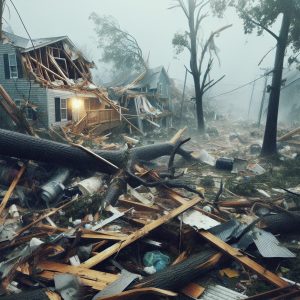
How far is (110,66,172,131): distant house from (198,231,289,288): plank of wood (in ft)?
51.4

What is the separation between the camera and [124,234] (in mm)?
5535

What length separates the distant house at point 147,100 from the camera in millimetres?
22938

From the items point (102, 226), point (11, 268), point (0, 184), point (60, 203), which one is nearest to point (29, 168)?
point (0, 184)

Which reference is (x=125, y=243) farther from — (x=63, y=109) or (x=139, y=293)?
(x=63, y=109)

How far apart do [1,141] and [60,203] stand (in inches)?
94.5

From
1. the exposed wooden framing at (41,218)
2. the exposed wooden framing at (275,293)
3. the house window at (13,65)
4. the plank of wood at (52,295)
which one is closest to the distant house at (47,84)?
the house window at (13,65)

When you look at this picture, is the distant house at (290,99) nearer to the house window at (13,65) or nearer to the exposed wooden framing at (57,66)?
the exposed wooden framing at (57,66)

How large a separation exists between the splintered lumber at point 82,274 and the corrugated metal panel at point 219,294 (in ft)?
4.98

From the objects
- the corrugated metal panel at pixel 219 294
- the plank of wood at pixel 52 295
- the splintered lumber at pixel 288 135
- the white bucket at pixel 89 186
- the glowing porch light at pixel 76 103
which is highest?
the glowing porch light at pixel 76 103

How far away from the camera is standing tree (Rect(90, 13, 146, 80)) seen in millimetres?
37969

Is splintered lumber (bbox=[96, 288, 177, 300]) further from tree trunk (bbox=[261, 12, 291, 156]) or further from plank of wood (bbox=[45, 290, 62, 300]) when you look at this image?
tree trunk (bbox=[261, 12, 291, 156])

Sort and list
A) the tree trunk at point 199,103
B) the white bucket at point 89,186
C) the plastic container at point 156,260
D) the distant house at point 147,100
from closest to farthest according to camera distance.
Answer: the plastic container at point 156,260 < the white bucket at point 89,186 < the tree trunk at point 199,103 < the distant house at point 147,100

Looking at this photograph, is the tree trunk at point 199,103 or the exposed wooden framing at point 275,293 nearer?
the exposed wooden framing at point 275,293

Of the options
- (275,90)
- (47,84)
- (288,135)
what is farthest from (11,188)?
(288,135)
